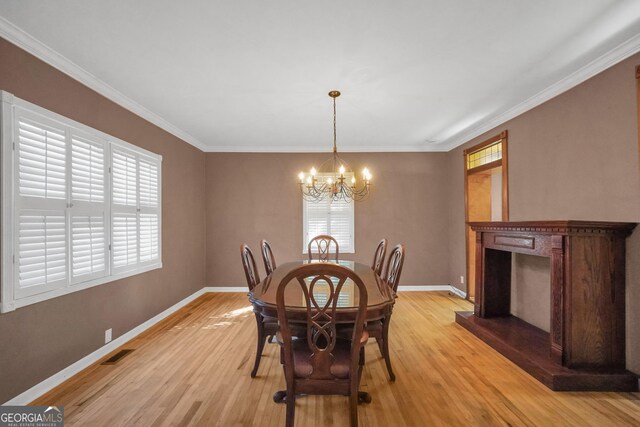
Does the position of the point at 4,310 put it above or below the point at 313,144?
below

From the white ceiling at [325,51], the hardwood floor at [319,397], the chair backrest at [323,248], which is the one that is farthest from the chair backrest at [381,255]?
the white ceiling at [325,51]

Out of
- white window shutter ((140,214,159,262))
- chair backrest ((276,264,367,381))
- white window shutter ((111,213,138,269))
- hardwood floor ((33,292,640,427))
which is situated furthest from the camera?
white window shutter ((140,214,159,262))

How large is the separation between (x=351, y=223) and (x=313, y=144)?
1.58 metres

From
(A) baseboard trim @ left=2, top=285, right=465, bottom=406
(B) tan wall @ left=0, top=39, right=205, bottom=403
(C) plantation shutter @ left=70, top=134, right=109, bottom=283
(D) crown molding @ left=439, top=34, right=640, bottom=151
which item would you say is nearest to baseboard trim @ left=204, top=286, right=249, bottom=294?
(A) baseboard trim @ left=2, top=285, right=465, bottom=406

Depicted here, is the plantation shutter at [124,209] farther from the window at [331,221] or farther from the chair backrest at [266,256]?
the window at [331,221]

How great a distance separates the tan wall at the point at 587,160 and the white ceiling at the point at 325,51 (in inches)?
7.2

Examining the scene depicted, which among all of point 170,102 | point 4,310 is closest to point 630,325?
point 4,310

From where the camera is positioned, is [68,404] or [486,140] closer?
[68,404]

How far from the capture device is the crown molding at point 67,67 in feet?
6.79

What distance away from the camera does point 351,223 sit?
18.1ft

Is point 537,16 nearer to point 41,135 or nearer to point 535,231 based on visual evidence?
point 535,231

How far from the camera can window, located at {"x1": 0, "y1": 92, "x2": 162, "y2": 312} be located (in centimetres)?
209

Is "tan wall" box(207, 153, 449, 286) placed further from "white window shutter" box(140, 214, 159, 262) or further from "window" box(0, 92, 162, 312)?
"window" box(0, 92, 162, 312)

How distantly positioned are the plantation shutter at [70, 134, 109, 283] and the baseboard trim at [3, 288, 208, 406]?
73cm
